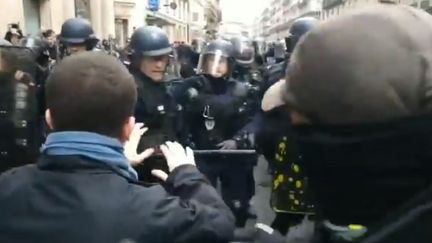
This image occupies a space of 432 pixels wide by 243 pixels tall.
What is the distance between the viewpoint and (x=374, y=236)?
2.58ft

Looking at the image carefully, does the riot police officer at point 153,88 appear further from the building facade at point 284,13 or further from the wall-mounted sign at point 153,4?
the wall-mounted sign at point 153,4

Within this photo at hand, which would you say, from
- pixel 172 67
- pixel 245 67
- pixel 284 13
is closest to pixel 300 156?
pixel 172 67

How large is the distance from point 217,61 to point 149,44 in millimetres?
1113

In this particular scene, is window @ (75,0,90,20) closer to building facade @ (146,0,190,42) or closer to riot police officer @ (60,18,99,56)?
building facade @ (146,0,190,42)

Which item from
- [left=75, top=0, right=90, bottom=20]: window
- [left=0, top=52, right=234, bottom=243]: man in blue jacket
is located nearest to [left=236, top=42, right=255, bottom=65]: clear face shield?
[left=0, top=52, right=234, bottom=243]: man in blue jacket

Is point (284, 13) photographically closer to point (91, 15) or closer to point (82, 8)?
point (91, 15)

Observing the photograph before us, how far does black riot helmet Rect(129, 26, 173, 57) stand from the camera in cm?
410

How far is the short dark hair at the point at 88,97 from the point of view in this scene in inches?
61.4

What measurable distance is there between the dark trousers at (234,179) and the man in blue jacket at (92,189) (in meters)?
3.08

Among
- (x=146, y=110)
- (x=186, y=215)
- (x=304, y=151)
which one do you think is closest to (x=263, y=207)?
(x=146, y=110)

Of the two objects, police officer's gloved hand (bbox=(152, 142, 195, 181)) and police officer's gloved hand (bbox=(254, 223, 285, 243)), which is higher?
police officer's gloved hand (bbox=(254, 223, 285, 243))

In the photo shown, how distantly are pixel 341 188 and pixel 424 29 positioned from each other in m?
0.24

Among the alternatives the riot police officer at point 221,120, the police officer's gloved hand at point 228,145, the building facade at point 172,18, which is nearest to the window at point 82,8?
the building facade at point 172,18

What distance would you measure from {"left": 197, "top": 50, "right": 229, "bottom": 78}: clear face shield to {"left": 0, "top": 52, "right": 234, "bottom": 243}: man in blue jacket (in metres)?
3.38
